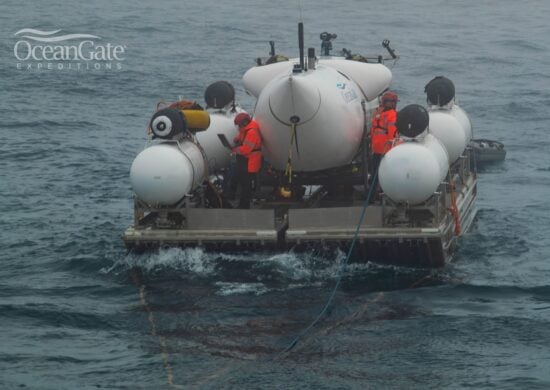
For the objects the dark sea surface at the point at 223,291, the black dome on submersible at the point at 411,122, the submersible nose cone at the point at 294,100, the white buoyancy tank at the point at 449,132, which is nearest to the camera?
the dark sea surface at the point at 223,291

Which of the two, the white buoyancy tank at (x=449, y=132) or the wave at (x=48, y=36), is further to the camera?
the wave at (x=48, y=36)

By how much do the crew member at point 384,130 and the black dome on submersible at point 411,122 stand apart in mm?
607

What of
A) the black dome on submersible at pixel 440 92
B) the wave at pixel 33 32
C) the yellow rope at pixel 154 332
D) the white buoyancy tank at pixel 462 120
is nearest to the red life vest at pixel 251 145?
the yellow rope at pixel 154 332

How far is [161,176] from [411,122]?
4041 millimetres

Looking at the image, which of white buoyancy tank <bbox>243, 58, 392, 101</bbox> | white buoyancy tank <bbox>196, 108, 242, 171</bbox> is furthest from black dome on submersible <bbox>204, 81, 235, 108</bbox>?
white buoyancy tank <bbox>243, 58, 392, 101</bbox>

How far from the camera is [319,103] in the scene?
20.5 metres

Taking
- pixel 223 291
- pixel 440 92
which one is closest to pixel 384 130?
pixel 440 92

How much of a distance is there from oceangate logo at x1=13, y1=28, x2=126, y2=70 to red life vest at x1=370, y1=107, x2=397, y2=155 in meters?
23.3

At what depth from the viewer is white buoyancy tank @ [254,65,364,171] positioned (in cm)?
2030

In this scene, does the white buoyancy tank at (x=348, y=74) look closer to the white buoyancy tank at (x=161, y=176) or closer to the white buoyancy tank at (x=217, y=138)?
the white buoyancy tank at (x=217, y=138)

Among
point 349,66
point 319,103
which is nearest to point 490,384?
point 319,103

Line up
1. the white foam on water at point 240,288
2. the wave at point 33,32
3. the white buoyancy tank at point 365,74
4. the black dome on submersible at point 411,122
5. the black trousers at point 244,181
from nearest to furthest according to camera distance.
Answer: the white foam on water at point 240,288, the black dome on submersible at point 411,122, the black trousers at point 244,181, the white buoyancy tank at point 365,74, the wave at point 33,32

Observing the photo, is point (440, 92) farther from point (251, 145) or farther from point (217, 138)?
point (251, 145)

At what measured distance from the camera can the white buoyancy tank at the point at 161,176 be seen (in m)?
20.2
